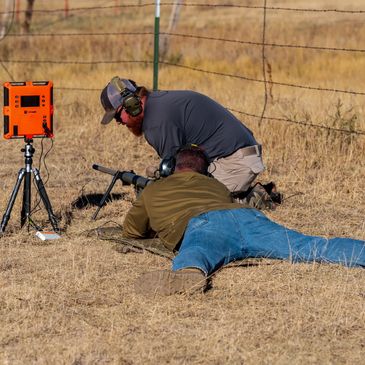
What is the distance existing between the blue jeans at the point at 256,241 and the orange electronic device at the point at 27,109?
66.8 inches

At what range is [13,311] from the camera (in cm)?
602

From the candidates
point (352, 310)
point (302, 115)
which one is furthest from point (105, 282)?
point (302, 115)

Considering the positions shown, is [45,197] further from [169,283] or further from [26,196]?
[169,283]

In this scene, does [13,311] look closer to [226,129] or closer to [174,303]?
[174,303]

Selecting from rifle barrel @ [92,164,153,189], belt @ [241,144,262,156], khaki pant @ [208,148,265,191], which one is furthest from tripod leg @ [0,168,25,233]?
belt @ [241,144,262,156]

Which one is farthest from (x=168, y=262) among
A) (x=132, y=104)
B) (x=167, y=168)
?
(x=132, y=104)

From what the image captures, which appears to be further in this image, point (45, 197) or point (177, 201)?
point (45, 197)

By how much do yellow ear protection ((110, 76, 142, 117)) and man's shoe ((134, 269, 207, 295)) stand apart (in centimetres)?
178

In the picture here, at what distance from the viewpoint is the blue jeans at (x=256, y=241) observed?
684 cm

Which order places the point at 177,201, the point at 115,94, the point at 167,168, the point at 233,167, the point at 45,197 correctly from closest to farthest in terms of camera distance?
1. the point at 177,201
2. the point at 167,168
3. the point at 115,94
4. the point at 45,197
5. the point at 233,167

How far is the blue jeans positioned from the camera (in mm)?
6840

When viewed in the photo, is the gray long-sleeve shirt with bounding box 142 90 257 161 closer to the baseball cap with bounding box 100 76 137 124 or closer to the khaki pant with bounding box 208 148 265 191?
the khaki pant with bounding box 208 148 265 191

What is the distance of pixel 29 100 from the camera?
7.91 m

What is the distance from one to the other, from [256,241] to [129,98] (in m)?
1.56
